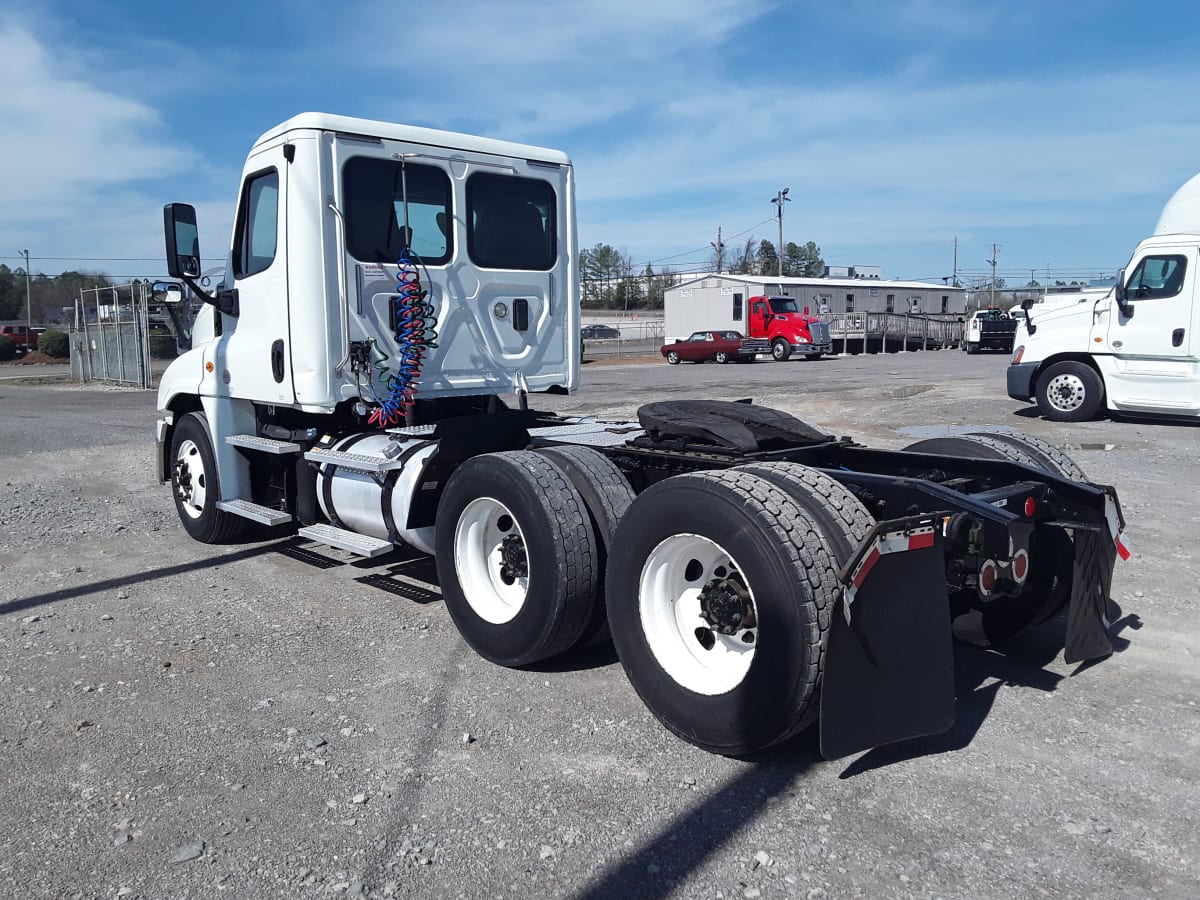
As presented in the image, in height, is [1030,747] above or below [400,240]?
below

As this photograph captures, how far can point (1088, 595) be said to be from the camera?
4.24 meters

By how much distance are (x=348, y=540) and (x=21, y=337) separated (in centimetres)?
5175

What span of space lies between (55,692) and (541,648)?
7.53 ft

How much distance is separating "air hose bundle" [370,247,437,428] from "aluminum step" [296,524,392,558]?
29.7 inches

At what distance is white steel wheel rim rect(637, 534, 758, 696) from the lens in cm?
407

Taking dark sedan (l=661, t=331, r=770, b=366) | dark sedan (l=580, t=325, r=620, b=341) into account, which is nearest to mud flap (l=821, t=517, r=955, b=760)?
dark sedan (l=661, t=331, r=770, b=366)

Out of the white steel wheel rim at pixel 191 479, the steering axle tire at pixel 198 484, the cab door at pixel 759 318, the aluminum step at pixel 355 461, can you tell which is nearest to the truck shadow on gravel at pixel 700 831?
the aluminum step at pixel 355 461

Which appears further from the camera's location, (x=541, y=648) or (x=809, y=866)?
(x=541, y=648)

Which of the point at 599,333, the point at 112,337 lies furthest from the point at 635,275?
the point at 112,337

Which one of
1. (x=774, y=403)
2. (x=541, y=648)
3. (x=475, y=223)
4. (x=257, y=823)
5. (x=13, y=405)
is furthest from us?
(x=13, y=405)

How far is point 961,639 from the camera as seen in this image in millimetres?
4934

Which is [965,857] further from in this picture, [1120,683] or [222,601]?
[222,601]

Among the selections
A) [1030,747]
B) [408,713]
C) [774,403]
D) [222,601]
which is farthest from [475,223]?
[774,403]

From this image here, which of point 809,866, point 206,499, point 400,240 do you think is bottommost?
point 809,866
